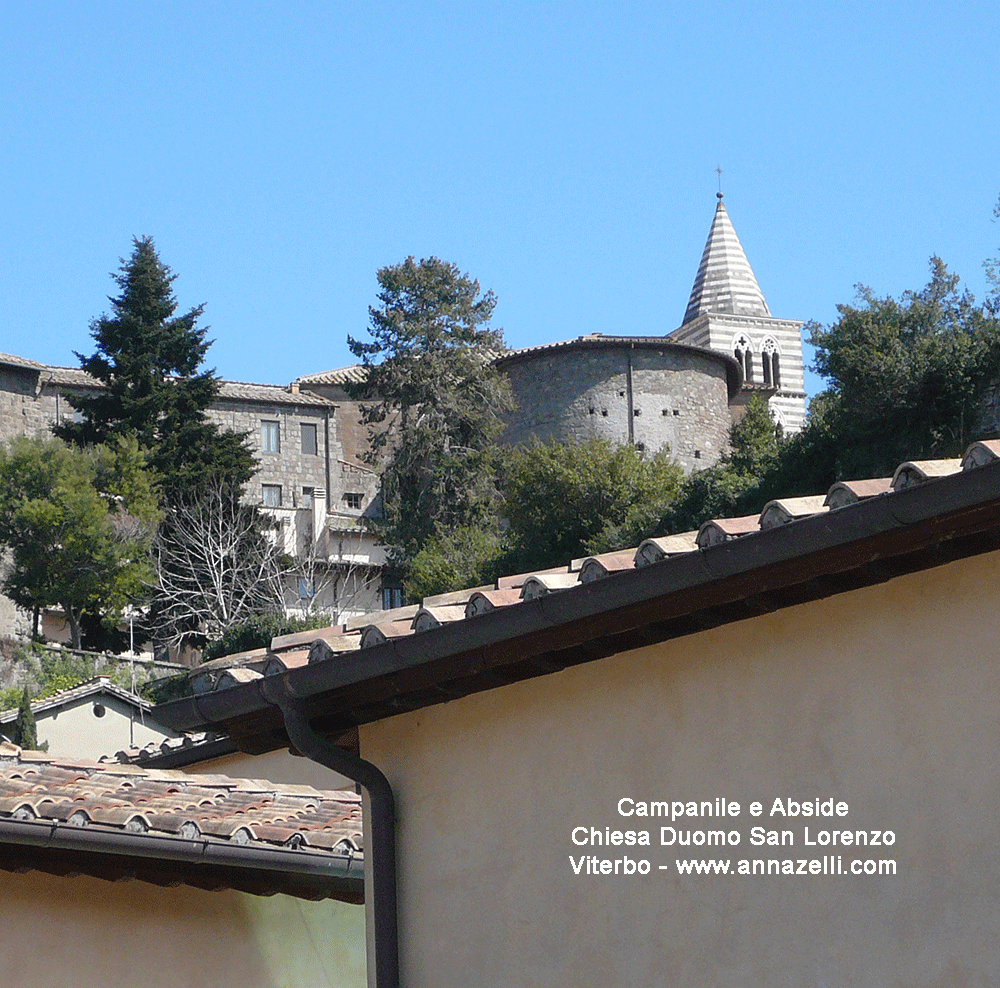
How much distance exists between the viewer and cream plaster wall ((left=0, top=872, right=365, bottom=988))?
5867 millimetres

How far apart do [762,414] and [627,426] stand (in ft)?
17.1

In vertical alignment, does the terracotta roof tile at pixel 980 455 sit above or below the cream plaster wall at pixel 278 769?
above

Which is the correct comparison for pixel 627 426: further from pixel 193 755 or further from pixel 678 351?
pixel 193 755

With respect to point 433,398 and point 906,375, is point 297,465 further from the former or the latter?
point 906,375

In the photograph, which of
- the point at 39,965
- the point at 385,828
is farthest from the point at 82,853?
the point at 385,828

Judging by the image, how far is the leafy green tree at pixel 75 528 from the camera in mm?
38531

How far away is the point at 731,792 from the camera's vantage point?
4.56 meters

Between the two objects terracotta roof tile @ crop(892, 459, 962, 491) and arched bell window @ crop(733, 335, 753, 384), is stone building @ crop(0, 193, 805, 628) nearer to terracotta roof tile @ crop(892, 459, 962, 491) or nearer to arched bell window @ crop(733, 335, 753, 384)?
arched bell window @ crop(733, 335, 753, 384)

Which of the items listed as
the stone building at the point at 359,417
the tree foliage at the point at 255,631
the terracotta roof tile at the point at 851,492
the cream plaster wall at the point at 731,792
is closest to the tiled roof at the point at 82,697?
the tree foliage at the point at 255,631

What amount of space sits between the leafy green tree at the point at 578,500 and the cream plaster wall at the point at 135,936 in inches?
1076

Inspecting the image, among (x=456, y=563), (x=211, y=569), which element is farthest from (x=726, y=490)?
(x=211, y=569)

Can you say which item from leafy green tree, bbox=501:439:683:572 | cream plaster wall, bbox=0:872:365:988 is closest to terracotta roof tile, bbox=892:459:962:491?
cream plaster wall, bbox=0:872:365:988

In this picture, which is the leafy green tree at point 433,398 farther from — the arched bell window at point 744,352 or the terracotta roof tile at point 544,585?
the terracotta roof tile at point 544,585

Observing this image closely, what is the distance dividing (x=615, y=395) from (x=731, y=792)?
1705 inches
